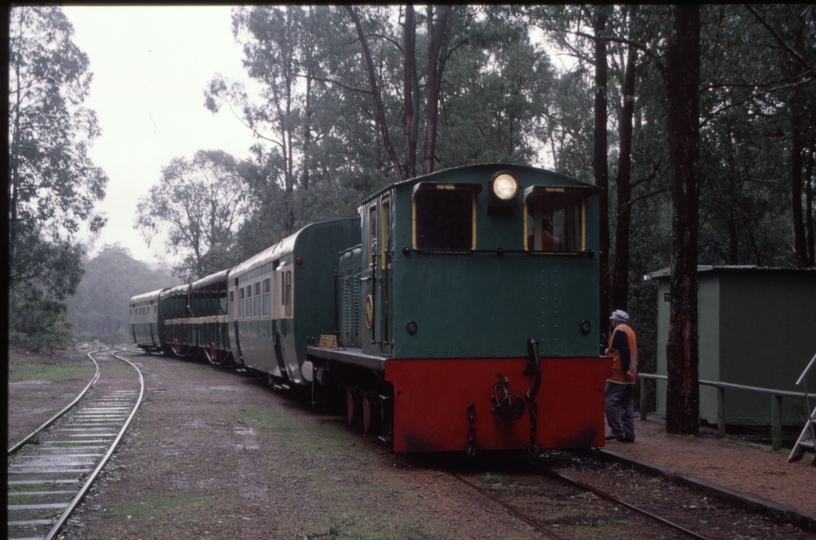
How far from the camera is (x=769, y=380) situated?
1268 centimetres

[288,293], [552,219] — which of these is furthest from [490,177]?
[288,293]

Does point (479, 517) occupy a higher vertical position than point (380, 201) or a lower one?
lower

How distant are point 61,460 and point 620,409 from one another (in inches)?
277

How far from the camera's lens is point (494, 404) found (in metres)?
8.59

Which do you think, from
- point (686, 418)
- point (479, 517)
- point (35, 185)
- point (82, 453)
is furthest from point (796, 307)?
point (35, 185)

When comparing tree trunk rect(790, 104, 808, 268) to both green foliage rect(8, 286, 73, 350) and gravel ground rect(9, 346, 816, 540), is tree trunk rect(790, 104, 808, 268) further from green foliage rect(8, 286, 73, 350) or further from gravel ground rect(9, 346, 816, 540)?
green foliage rect(8, 286, 73, 350)

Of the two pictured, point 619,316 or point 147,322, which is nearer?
point 619,316

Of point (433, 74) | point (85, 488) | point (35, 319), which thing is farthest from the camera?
point (35, 319)

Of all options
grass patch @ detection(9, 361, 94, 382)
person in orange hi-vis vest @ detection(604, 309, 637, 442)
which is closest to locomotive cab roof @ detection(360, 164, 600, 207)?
person in orange hi-vis vest @ detection(604, 309, 637, 442)

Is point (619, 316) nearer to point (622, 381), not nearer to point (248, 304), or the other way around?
point (622, 381)

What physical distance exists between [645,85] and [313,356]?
30.2 feet

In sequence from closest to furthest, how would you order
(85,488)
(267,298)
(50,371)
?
(85,488), (267,298), (50,371)

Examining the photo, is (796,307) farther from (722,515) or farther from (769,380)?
(722,515)

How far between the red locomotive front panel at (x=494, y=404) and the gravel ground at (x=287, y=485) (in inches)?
20.5
